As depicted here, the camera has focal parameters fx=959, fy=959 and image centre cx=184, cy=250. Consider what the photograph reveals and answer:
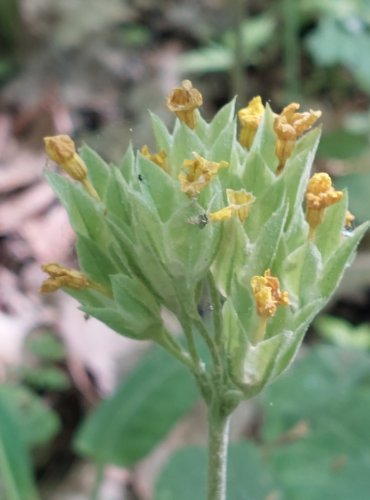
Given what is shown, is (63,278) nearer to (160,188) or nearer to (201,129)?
(160,188)

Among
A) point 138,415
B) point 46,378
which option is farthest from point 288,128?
point 46,378

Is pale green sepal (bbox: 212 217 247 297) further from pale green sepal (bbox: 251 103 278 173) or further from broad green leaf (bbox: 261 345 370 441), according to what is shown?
broad green leaf (bbox: 261 345 370 441)

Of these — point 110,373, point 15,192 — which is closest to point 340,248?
point 110,373

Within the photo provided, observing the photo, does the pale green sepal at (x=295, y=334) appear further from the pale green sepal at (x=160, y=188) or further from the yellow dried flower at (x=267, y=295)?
the pale green sepal at (x=160, y=188)

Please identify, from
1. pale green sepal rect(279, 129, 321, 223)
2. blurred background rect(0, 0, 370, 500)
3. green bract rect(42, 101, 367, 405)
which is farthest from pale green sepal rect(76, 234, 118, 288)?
blurred background rect(0, 0, 370, 500)

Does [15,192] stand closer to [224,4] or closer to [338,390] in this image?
[338,390]

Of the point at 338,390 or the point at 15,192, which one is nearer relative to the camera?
the point at 338,390
